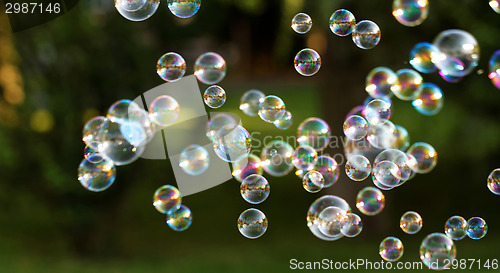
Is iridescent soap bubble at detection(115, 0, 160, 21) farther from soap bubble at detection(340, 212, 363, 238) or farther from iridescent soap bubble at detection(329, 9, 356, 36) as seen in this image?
soap bubble at detection(340, 212, 363, 238)

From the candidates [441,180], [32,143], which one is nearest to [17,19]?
[32,143]

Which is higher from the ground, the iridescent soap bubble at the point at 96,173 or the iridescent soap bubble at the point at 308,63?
the iridescent soap bubble at the point at 308,63

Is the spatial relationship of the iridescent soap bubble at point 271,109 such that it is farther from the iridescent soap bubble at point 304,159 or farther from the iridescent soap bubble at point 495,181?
the iridescent soap bubble at point 495,181

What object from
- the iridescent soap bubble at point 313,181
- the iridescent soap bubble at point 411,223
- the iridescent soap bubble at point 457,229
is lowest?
the iridescent soap bubble at point 457,229

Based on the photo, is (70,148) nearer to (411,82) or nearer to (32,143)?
(32,143)

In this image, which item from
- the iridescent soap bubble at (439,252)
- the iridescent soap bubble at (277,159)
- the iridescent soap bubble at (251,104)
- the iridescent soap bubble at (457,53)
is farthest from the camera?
the iridescent soap bubble at (251,104)

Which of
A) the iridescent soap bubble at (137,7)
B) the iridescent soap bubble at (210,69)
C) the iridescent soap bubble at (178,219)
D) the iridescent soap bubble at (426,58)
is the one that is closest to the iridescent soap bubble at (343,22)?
the iridescent soap bubble at (426,58)

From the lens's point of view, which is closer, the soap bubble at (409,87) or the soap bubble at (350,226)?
the soap bubble at (350,226)
